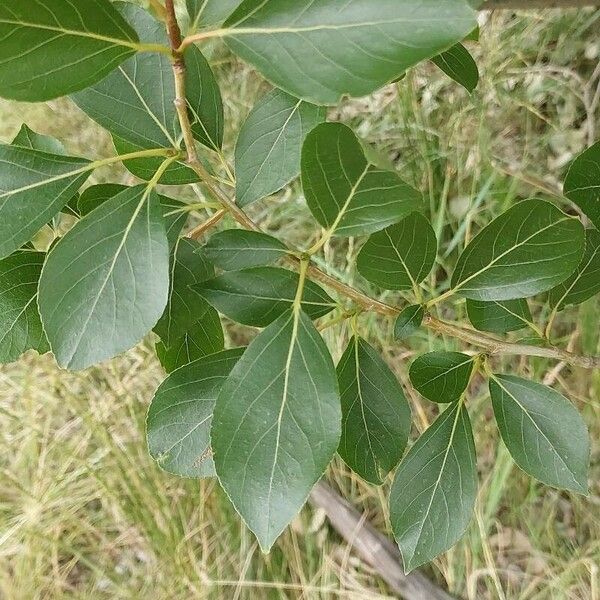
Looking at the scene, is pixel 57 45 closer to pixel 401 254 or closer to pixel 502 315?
pixel 401 254

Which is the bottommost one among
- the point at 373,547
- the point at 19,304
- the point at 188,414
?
the point at 373,547

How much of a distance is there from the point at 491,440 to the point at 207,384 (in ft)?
3.11

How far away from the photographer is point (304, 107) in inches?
19.4

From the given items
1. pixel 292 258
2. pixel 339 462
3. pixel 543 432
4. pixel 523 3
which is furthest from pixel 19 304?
pixel 339 462

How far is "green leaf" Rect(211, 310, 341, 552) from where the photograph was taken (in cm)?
42

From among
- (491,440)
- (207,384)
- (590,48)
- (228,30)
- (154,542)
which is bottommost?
(154,542)

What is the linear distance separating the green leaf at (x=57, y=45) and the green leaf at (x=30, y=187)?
77 millimetres

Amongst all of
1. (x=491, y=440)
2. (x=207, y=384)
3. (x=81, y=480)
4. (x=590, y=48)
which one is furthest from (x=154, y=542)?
(x=590, y=48)

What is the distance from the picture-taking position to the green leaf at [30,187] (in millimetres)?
417

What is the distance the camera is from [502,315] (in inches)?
23.9

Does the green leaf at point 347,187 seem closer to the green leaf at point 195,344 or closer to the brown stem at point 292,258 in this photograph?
the brown stem at point 292,258

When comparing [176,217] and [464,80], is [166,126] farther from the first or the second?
[464,80]

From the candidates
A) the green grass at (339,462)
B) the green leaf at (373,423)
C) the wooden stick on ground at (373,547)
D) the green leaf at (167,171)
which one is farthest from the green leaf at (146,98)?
the wooden stick on ground at (373,547)

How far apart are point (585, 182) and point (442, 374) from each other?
19 centimetres
